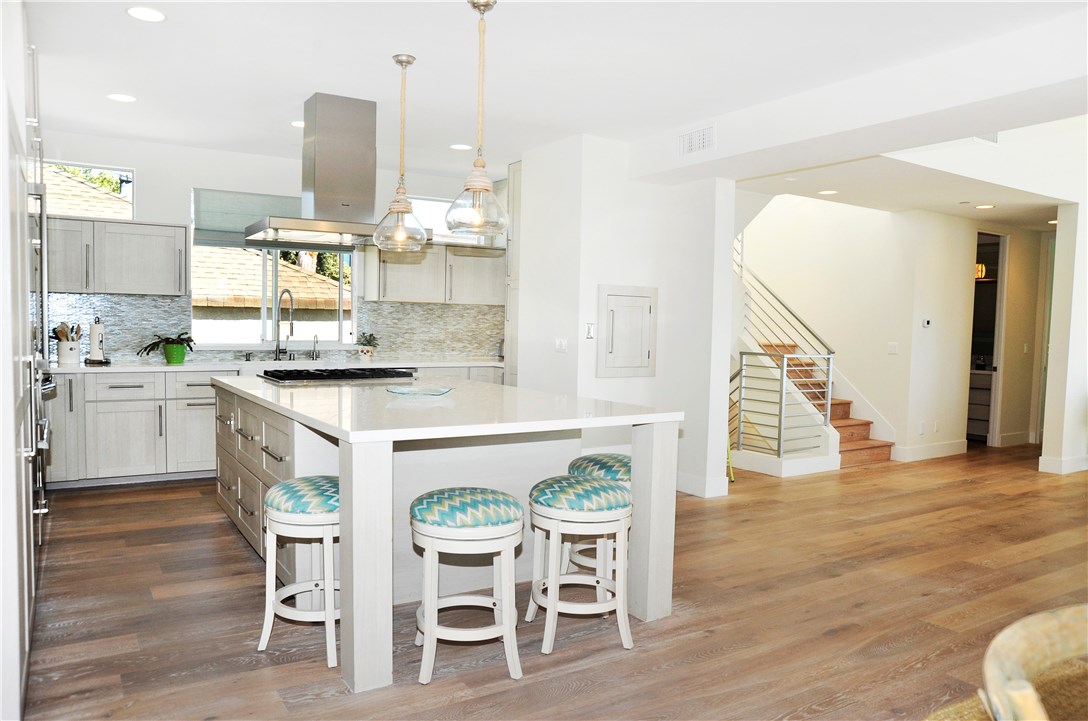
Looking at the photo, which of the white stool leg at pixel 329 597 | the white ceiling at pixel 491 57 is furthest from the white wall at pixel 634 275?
the white stool leg at pixel 329 597

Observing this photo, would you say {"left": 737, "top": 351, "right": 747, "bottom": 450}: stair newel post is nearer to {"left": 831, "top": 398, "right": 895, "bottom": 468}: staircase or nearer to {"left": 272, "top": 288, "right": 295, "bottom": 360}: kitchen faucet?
{"left": 831, "top": 398, "right": 895, "bottom": 468}: staircase

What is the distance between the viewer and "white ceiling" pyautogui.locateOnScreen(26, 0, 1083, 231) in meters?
3.47

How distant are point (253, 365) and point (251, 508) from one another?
2392 mm

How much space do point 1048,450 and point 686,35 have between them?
5926 millimetres

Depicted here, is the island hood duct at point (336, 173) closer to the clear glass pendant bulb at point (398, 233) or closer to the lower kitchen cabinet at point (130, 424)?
the clear glass pendant bulb at point (398, 233)

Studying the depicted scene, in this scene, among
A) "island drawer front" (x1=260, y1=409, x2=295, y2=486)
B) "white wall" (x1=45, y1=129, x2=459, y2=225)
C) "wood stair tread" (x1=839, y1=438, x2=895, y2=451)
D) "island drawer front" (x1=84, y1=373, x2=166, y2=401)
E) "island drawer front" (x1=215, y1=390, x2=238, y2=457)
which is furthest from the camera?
"wood stair tread" (x1=839, y1=438, x2=895, y2=451)

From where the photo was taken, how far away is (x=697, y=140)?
5195 mm

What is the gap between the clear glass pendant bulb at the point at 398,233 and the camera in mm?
3914

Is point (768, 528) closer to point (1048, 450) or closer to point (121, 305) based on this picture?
point (1048, 450)

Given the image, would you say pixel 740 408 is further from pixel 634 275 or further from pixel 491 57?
pixel 491 57

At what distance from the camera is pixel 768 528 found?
193 inches

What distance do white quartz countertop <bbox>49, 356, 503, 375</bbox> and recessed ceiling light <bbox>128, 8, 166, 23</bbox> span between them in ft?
9.16

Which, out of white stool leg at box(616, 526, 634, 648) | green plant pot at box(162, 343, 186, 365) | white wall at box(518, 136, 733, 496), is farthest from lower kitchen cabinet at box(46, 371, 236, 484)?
white stool leg at box(616, 526, 634, 648)

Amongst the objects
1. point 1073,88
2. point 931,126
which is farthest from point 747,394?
point 1073,88
